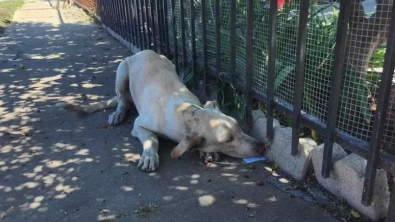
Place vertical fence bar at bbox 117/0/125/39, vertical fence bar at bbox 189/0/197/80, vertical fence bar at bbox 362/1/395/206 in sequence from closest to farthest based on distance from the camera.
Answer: vertical fence bar at bbox 362/1/395/206 < vertical fence bar at bbox 189/0/197/80 < vertical fence bar at bbox 117/0/125/39

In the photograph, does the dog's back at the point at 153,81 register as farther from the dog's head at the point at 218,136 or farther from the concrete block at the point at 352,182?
the concrete block at the point at 352,182

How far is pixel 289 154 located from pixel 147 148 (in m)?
1.46

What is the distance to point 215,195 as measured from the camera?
3.62 metres

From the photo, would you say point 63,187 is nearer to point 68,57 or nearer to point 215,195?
point 215,195

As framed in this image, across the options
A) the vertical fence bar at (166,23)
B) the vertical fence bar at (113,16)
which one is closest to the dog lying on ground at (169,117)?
the vertical fence bar at (166,23)

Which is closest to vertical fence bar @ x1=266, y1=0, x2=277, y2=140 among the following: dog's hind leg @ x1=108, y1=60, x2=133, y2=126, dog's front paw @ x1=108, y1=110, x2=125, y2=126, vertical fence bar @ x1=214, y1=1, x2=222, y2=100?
vertical fence bar @ x1=214, y1=1, x2=222, y2=100

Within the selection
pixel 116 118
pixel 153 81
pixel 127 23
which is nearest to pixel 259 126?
pixel 153 81

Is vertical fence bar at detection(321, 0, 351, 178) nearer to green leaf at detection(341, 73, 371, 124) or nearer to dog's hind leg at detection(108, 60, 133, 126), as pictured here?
green leaf at detection(341, 73, 371, 124)

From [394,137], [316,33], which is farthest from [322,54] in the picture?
[394,137]

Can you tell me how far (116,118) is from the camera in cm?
524

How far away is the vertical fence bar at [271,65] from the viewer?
364cm

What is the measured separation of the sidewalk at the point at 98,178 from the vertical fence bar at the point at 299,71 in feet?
1.78

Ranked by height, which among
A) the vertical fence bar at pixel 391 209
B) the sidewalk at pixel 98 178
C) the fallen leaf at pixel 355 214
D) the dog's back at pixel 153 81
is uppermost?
the dog's back at pixel 153 81

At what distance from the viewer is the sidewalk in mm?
3424
